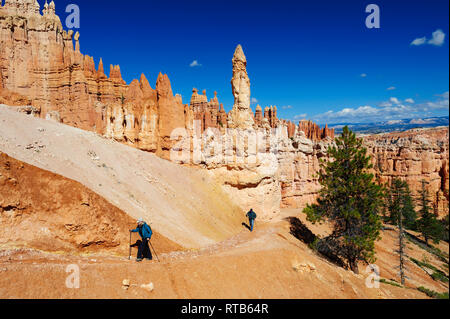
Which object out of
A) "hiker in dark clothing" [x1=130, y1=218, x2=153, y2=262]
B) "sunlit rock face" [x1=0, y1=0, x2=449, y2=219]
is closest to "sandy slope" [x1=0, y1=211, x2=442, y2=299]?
"hiker in dark clothing" [x1=130, y1=218, x2=153, y2=262]

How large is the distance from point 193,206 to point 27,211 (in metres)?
12.0

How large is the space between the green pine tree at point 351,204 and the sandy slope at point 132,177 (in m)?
8.12

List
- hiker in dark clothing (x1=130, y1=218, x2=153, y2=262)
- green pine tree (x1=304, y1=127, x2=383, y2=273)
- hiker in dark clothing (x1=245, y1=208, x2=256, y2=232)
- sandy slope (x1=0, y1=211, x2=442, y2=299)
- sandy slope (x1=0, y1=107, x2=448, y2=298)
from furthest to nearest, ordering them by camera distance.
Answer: hiker in dark clothing (x1=245, y1=208, x2=256, y2=232) < green pine tree (x1=304, y1=127, x2=383, y2=273) < hiker in dark clothing (x1=130, y1=218, x2=153, y2=262) < sandy slope (x1=0, y1=107, x2=448, y2=298) < sandy slope (x1=0, y1=211, x2=442, y2=299)

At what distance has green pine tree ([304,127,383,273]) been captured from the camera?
1852cm

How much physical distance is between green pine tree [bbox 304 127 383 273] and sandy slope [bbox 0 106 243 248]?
8117 millimetres

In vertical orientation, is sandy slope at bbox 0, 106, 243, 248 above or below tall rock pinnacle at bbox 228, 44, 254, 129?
below

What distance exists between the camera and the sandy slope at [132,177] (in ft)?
48.5

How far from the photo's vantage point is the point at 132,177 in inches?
761

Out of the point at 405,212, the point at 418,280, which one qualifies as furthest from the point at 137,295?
the point at 405,212

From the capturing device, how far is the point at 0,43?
145ft

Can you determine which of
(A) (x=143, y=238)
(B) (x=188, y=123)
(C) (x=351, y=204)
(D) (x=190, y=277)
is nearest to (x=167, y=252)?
(A) (x=143, y=238)

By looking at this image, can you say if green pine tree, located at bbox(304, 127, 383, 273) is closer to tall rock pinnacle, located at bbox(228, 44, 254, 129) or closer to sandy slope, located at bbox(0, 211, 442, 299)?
sandy slope, located at bbox(0, 211, 442, 299)
